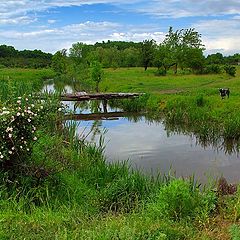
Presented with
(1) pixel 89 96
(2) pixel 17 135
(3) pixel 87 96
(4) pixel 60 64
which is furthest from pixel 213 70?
(2) pixel 17 135

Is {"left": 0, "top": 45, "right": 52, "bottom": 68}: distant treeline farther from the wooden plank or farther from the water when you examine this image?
the water

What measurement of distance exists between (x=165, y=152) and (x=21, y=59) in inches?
3470

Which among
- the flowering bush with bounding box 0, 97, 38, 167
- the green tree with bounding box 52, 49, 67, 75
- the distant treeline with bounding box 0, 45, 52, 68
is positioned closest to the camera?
the flowering bush with bounding box 0, 97, 38, 167

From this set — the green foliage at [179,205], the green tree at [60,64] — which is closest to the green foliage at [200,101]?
the green foliage at [179,205]

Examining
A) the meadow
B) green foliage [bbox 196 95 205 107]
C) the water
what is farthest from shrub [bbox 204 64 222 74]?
the meadow

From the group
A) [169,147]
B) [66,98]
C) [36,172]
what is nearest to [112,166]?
[36,172]

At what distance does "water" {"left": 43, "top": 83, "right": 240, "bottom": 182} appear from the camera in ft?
40.0

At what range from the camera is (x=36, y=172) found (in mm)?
7668

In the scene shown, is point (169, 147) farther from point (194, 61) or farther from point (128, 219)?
point (194, 61)

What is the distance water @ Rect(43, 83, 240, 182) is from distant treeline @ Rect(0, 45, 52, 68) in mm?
68099

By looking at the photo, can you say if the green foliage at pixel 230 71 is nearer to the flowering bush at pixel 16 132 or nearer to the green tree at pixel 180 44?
the green tree at pixel 180 44

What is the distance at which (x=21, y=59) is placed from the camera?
322 feet

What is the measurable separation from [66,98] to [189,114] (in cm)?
741

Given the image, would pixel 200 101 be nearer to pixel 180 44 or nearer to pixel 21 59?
pixel 180 44
